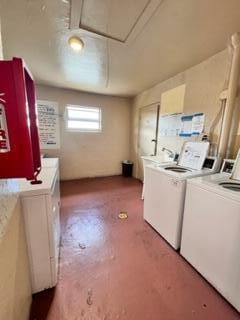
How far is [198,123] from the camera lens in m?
2.27

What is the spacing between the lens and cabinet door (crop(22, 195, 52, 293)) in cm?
106

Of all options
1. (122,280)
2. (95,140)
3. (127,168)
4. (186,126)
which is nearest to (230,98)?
(186,126)

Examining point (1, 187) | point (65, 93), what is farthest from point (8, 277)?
point (65, 93)

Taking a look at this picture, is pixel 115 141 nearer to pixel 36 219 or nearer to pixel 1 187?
pixel 36 219

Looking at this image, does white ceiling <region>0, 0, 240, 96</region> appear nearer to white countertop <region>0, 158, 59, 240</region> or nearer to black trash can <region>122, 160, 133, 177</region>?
white countertop <region>0, 158, 59, 240</region>

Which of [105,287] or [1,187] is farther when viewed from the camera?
[105,287]

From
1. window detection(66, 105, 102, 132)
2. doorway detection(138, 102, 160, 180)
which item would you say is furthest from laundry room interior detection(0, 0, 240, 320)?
window detection(66, 105, 102, 132)

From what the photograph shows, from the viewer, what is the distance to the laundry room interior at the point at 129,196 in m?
0.81

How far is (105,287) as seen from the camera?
1.25m

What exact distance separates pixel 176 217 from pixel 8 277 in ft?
4.78

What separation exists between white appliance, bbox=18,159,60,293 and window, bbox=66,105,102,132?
290cm

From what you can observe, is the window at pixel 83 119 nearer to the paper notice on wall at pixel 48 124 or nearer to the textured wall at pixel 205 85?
the paper notice on wall at pixel 48 124

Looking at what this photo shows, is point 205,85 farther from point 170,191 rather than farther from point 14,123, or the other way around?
point 14,123

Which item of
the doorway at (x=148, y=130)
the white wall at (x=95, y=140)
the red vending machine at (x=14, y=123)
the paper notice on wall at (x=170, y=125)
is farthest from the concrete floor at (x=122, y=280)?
the white wall at (x=95, y=140)
